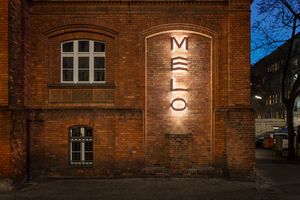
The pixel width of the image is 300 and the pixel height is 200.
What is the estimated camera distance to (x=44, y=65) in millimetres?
9055

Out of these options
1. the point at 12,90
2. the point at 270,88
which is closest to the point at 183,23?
the point at 12,90

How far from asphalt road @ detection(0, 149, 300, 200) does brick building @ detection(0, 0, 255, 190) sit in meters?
0.55

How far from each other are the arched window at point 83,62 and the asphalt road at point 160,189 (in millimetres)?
4070

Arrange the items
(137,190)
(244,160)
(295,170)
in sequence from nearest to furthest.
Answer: (137,190) → (244,160) → (295,170)

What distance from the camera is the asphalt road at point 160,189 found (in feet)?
22.9

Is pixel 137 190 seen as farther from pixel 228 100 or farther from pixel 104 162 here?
pixel 228 100

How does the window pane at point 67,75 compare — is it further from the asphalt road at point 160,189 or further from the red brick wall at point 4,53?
the asphalt road at point 160,189

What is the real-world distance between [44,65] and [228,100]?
7611mm

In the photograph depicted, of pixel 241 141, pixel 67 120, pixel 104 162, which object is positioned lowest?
pixel 104 162

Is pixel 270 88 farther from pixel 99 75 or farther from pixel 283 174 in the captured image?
pixel 99 75

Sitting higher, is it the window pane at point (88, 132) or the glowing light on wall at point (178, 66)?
the glowing light on wall at point (178, 66)

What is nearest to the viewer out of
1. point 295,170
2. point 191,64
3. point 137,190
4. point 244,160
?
point 137,190

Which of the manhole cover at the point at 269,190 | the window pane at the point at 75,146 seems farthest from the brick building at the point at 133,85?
the manhole cover at the point at 269,190

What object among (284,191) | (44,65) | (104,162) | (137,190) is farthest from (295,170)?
(44,65)
